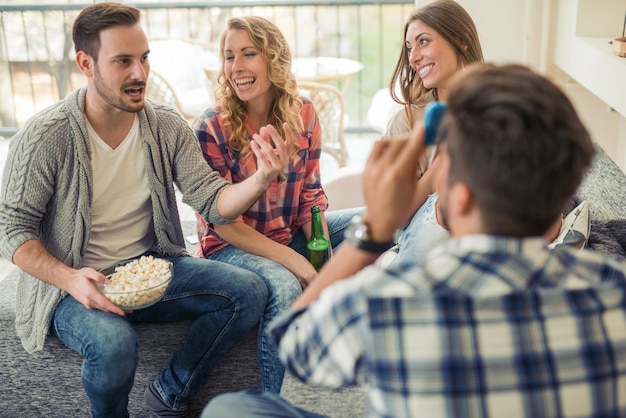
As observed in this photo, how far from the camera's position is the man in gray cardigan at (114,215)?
1.93m

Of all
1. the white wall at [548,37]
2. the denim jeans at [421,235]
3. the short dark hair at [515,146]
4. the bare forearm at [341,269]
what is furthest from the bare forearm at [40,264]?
the white wall at [548,37]

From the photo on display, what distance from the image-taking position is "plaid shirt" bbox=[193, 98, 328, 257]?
2312 mm

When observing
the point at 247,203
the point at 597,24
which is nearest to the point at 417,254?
the point at 247,203

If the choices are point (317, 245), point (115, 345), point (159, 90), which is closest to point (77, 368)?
point (115, 345)

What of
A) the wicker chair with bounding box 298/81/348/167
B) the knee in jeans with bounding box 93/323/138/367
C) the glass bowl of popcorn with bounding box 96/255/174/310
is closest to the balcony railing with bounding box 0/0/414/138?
the wicker chair with bounding box 298/81/348/167

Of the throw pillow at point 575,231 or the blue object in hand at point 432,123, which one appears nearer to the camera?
the blue object in hand at point 432,123

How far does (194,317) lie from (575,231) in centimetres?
99

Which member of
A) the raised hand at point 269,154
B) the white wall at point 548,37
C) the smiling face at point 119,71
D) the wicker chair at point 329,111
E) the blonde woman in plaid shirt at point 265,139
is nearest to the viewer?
the raised hand at point 269,154

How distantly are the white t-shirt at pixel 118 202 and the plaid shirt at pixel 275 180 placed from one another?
21 cm

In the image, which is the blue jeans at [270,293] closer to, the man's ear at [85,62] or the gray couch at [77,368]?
the gray couch at [77,368]

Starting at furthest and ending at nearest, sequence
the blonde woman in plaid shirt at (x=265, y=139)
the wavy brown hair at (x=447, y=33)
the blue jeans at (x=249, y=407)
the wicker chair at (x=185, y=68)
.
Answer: the wicker chair at (x=185, y=68) → the wavy brown hair at (x=447, y=33) → the blonde woman in plaid shirt at (x=265, y=139) → the blue jeans at (x=249, y=407)

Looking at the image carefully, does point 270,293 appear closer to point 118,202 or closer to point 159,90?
point 118,202

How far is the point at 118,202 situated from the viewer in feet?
7.12

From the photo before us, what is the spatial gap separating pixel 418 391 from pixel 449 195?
0.77 ft
